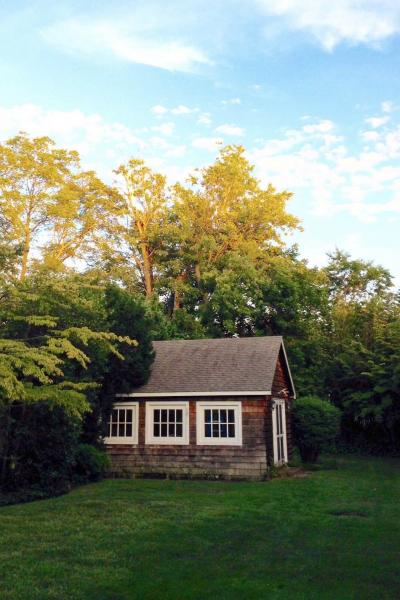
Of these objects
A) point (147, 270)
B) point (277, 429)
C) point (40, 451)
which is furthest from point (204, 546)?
point (147, 270)

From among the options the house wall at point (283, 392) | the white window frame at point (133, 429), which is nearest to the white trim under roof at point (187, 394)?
the white window frame at point (133, 429)

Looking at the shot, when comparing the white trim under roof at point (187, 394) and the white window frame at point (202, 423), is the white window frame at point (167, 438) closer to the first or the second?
the white trim under roof at point (187, 394)

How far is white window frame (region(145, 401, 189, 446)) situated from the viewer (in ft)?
58.0

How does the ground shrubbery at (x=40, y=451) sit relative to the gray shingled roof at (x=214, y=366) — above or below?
below

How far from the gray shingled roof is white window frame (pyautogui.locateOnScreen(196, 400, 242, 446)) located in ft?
1.65

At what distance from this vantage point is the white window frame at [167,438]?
17.7 meters

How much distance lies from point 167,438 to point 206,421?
152cm

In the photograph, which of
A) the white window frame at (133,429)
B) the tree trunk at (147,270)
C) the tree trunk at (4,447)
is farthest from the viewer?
the tree trunk at (147,270)

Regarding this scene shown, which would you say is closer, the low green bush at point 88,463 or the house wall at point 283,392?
the low green bush at point 88,463

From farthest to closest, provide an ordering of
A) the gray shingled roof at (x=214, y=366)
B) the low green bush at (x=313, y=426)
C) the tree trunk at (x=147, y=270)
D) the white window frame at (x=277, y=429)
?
the tree trunk at (x=147, y=270) → the low green bush at (x=313, y=426) → the white window frame at (x=277, y=429) → the gray shingled roof at (x=214, y=366)

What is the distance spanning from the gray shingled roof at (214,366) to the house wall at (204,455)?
48 centimetres

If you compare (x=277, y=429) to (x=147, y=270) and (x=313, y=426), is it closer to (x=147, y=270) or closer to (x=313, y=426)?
(x=313, y=426)

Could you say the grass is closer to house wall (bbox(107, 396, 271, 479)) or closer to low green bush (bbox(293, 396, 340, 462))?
house wall (bbox(107, 396, 271, 479))

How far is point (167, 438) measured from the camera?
1786 centimetres
